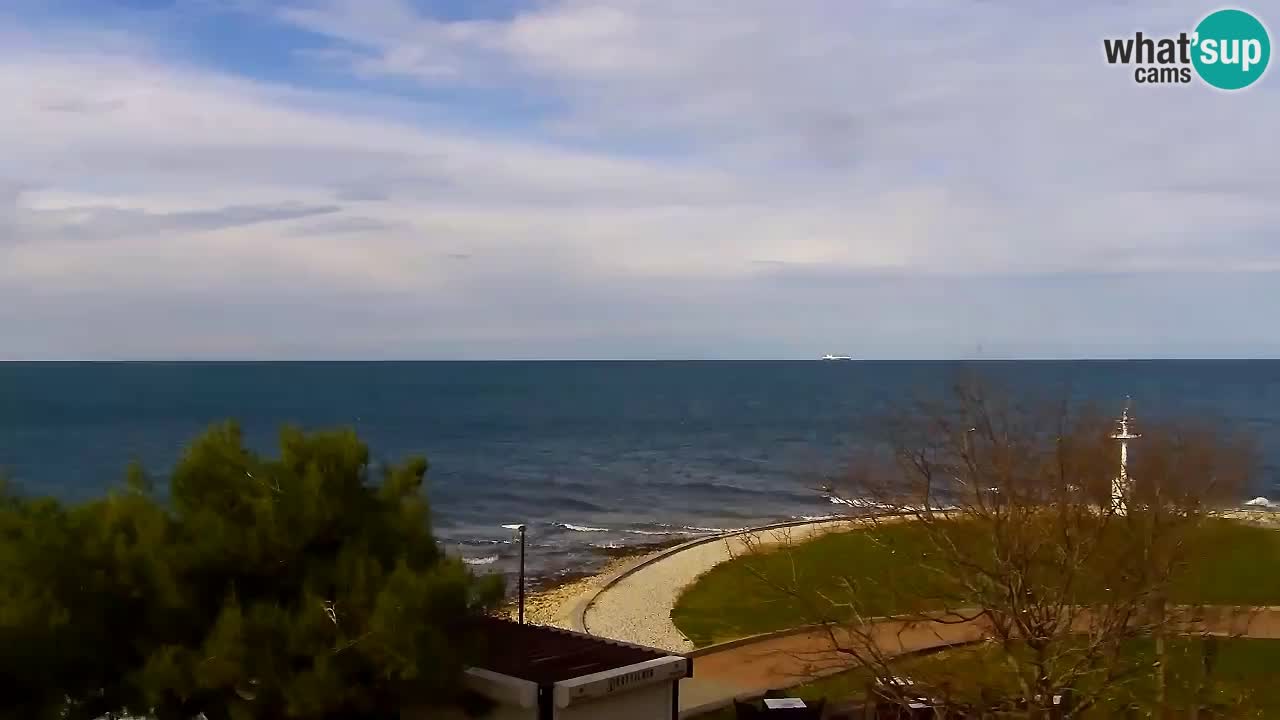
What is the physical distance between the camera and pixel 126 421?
106188mm

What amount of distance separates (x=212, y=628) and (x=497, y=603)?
10.9 ft

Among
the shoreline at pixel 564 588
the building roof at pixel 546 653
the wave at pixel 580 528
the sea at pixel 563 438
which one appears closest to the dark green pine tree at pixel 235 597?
the building roof at pixel 546 653

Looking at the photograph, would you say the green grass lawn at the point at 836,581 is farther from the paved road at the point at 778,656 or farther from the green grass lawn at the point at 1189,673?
the green grass lawn at the point at 1189,673

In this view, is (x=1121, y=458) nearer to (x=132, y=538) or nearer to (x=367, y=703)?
(x=367, y=703)

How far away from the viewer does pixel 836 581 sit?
792 inches

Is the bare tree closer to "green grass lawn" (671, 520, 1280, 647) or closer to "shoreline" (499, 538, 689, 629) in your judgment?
"green grass lawn" (671, 520, 1280, 647)

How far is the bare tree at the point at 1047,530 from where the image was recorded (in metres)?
9.37

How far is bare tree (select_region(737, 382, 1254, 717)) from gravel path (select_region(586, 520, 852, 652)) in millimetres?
7219

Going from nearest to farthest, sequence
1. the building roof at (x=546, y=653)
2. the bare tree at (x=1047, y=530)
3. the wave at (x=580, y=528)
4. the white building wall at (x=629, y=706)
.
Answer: the bare tree at (x=1047, y=530)
the white building wall at (x=629, y=706)
the building roof at (x=546, y=653)
the wave at (x=580, y=528)

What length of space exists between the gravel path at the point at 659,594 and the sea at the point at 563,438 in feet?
11.2

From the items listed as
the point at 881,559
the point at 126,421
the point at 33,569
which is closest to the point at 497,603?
the point at 33,569

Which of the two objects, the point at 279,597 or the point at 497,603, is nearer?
the point at 279,597

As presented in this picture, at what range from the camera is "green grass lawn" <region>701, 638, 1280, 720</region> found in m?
15.0

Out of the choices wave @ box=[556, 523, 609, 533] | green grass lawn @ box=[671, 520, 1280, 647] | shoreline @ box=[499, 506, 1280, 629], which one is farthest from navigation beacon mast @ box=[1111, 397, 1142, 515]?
wave @ box=[556, 523, 609, 533]
